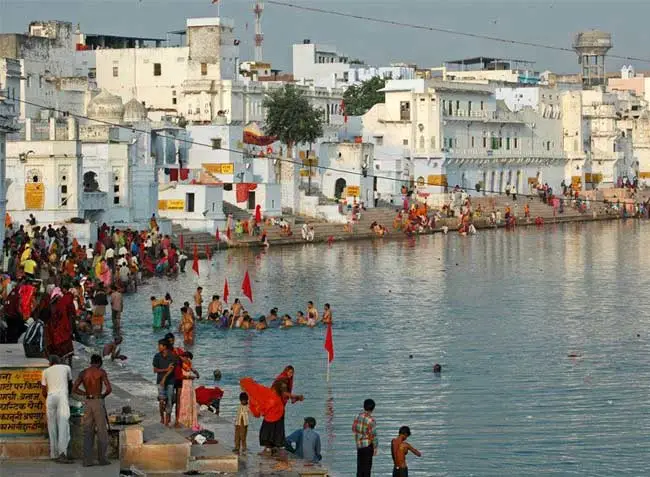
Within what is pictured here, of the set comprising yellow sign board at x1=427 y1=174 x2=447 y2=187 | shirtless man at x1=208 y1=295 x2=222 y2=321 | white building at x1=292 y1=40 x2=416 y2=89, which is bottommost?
shirtless man at x1=208 y1=295 x2=222 y2=321

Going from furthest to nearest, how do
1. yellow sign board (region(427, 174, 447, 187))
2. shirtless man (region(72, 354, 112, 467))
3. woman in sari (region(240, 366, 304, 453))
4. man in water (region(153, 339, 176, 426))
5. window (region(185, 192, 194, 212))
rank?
yellow sign board (region(427, 174, 447, 187)) → window (region(185, 192, 194, 212)) → man in water (region(153, 339, 176, 426)) → woman in sari (region(240, 366, 304, 453)) → shirtless man (region(72, 354, 112, 467))

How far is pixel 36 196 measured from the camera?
139 feet

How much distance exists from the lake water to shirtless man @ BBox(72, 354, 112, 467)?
3.65 m

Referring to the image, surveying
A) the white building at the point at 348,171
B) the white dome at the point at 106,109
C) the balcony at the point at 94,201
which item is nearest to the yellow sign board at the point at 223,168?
the white dome at the point at 106,109

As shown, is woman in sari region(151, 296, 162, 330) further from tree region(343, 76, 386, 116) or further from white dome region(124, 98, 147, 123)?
tree region(343, 76, 386, 116)

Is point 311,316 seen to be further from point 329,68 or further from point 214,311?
point 329,68

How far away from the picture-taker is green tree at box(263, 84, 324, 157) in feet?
205

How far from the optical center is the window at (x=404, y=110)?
240 feet

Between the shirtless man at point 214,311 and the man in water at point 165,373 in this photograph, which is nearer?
the man in water at point 165,373

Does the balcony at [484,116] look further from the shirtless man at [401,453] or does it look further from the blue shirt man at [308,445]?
the shirtless man at [401,453]

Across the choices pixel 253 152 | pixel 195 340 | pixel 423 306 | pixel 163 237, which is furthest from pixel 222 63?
pixel 195 340

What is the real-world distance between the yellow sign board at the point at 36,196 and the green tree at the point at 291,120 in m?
21.2

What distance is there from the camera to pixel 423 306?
35219 millimetres

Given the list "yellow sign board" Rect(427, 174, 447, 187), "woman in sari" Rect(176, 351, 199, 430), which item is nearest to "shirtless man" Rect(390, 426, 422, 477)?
"woman in sari" Rect(176, 351, 199, 430)
